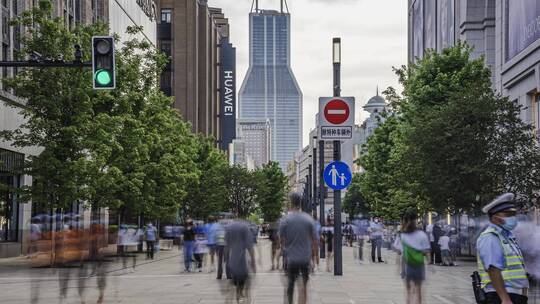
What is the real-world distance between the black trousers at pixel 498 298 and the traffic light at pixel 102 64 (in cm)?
846

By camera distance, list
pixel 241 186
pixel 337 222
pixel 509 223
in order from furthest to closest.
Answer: pixel 241 186
pixel 337 222
pixel 509 223

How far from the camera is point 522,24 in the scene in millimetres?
44844

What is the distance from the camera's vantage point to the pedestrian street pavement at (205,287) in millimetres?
17625

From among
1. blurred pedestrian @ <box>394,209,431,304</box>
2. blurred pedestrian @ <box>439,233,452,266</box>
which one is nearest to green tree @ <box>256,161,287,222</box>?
blurred pedestrian @ <box>439,233,452,266</box>

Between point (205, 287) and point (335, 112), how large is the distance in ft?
18.2

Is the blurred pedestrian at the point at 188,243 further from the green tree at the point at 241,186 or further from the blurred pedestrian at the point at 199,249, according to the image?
the green tree at the point at 241,186

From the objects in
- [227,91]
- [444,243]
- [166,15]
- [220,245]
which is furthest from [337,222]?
[227,91]

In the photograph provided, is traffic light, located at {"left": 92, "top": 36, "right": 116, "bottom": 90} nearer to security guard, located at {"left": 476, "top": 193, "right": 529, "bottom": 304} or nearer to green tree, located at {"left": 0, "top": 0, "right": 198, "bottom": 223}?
security guard, located at {"left": 476, "top": 193, "right": 529, "bottom": 304}

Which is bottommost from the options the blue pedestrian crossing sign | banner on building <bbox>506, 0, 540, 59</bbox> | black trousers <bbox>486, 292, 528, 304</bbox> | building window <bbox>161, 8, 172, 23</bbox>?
black trousers <bbox>486, 292, 528, 304</bbox>

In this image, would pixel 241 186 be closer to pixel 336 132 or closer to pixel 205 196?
pixel 205 196

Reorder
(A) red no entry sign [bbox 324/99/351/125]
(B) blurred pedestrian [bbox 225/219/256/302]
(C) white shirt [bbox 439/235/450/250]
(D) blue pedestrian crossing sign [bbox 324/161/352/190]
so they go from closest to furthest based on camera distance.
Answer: (B) blurred pedestrian [bbox 225/219/256/302]
(D) blue pedestrian crossing sign [bbox 324/161/352/190]
(A) red no entry sign [bbox 324/99/351/125]
(C) white shirt [bbox 439/235/450/250]

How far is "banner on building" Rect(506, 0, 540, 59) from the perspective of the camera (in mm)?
42250

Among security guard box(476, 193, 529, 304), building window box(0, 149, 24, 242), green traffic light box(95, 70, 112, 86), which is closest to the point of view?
security guard box(476, 193, 529, 304)

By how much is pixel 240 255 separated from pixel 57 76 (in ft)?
68.2
